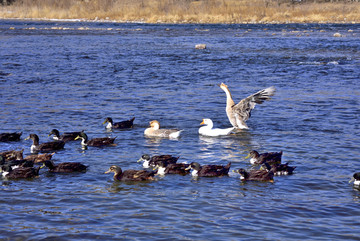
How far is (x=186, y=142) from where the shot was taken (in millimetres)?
15266

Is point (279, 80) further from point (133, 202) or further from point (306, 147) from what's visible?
point (133, 202)

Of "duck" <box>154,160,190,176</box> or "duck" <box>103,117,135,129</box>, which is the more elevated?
"duck" <box>103,117,135,129</box>

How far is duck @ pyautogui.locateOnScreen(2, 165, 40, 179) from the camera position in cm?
1160

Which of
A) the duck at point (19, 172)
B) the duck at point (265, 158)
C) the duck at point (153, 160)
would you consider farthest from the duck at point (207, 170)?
the duck at point (19, 172)

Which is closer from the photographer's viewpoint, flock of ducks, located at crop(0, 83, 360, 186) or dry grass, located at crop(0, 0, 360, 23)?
flock of ducks, located at crop(0, 83, 360, 186)

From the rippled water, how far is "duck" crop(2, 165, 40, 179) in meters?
0.20

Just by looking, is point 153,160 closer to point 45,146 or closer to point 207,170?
point 207,170

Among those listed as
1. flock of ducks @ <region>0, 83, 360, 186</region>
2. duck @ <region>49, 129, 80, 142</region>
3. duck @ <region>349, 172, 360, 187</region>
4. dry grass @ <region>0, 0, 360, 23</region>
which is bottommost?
duck @ <region>349, 172, 360, 187</region>

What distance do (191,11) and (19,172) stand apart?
233 ft

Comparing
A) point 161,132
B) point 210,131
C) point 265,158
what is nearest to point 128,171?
point 265,158

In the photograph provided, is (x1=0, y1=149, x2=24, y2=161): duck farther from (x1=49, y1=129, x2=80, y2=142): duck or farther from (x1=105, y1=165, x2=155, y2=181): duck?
(x1=105, y1=165, x2=155, y2=181): duck

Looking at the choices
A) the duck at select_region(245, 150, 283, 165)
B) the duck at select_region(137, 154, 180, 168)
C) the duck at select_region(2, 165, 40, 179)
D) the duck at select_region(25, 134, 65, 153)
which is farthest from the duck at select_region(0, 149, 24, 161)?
the duck at select_region(245, 150, 283, 165)

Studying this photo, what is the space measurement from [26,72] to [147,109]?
12.1 meters

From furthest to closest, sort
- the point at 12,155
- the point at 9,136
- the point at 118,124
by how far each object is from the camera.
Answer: the point at 118,124, the point at 9,136, the point at 12,155
